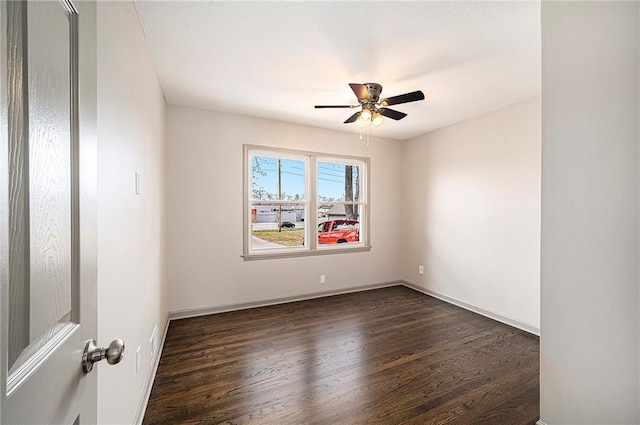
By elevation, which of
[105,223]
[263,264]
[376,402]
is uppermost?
[105,223]

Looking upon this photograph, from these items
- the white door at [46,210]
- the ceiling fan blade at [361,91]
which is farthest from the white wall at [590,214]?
the white door at [46,210]

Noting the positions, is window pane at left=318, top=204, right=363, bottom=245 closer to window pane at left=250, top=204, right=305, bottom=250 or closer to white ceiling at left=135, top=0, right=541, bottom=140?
window pane at left=250, top=204, right=305, bottom=250

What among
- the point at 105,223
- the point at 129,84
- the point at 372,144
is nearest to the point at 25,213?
the point at 105,223

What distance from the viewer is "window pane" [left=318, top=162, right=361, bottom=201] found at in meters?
4.34

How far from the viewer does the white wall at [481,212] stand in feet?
10.1

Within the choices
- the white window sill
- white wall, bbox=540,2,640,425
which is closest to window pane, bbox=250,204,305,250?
the white window sill

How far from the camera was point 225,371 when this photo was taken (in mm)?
2307

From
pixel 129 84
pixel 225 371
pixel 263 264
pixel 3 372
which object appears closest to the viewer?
pixel 3 372

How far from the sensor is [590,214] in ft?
4.64

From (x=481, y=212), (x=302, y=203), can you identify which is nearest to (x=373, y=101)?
(x=302, y=203)

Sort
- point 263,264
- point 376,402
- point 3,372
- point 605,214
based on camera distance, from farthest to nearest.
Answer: point 263,264, point 376,402, point 605,214, point 3,372

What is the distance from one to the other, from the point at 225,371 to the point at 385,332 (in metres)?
1.68

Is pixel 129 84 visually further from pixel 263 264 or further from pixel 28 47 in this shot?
pixel 263 264

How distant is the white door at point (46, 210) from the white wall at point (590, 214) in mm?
2081
